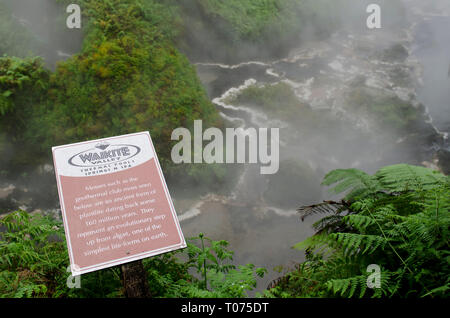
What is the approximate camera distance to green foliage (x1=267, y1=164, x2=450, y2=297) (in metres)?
2.89

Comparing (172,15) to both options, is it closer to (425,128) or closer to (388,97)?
(388,97)

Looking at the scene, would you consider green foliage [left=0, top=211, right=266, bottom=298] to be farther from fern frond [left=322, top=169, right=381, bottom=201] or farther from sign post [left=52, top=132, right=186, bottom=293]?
A: fern frond [left=322, top=169, right=381, bottom=201]

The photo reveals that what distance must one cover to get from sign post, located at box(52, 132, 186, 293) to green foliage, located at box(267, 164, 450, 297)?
1.19 metres

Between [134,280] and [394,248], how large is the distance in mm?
2314

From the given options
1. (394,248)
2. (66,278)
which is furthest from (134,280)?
(394,248)

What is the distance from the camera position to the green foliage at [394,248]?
114 inches

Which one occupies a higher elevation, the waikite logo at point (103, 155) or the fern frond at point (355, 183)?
the waikite logo at point (103, 155)

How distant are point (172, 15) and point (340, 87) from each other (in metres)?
7.37

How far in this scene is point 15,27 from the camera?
12672 millimetres

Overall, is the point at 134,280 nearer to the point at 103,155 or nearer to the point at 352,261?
the point at 103,155

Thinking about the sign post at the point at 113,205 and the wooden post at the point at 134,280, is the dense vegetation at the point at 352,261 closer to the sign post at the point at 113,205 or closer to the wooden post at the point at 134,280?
the wooden post at the point at 134,280

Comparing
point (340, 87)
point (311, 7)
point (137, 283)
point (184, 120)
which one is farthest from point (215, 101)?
point (137, 283)

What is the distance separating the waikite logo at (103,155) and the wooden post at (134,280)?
941mm

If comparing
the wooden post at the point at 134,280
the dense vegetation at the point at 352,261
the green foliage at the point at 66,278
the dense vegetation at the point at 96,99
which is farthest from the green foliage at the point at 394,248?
the dense vegetation at the point at 96,99
